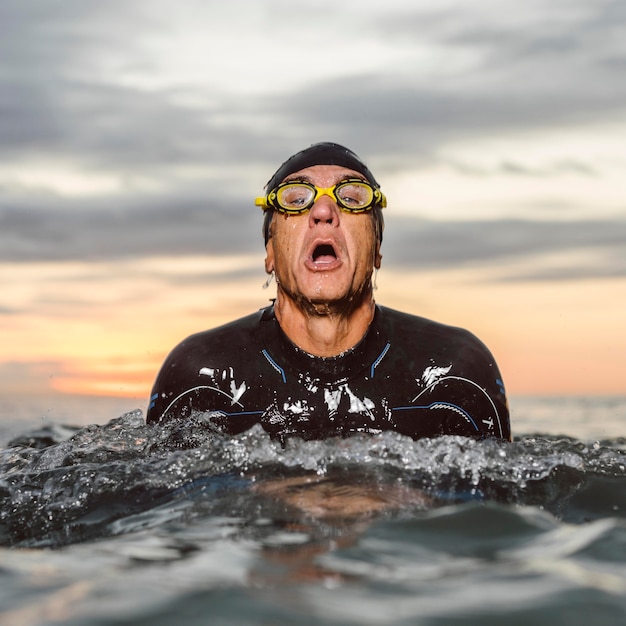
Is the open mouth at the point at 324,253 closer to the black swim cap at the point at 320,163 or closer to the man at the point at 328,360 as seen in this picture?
the man at the point at 328,360

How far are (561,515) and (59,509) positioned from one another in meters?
2.47

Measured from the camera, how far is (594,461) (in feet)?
18.2

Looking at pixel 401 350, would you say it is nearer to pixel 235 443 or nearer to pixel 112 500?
pixel 235 443

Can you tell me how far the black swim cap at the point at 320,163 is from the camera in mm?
6426

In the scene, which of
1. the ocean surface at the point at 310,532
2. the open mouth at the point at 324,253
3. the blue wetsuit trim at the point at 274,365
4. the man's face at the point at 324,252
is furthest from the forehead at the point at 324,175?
the ocean surface at the point at 310,532

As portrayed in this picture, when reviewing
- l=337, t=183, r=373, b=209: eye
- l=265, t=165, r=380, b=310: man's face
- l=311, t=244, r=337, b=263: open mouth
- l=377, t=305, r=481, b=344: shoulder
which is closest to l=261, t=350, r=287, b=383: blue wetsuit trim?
l=265, t=165, r=380, b=310: man's face

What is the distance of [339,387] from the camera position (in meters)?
6.01

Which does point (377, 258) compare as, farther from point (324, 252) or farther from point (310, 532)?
point (310, 532)

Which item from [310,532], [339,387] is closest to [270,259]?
[339,387]

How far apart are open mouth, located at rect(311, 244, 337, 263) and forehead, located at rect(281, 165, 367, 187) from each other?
1.57 feet

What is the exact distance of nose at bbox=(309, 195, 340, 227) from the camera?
5.98 metres

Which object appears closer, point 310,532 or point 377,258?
point 310,532

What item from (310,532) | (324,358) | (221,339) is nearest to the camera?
(310,532)

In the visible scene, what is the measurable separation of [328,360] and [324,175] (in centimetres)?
132
